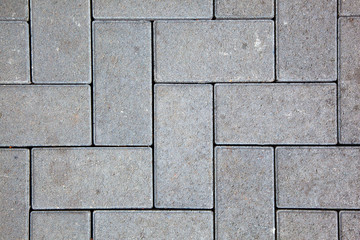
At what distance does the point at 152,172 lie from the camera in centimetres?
118

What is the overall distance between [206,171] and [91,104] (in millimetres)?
563

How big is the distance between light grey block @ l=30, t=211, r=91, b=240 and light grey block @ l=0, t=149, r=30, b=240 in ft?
0.17

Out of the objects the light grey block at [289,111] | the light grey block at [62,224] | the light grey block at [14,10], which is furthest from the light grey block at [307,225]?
the light grey block at [14,10]

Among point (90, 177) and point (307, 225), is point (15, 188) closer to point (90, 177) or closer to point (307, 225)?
point (90, 177)

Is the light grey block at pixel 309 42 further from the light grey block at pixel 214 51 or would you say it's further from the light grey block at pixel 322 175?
the light grey block at pixel 322 175

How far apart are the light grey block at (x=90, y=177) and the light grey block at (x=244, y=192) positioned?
0.31 meters

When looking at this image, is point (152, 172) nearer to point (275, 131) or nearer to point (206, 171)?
point (206, 171)

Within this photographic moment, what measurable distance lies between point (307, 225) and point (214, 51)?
0.83m

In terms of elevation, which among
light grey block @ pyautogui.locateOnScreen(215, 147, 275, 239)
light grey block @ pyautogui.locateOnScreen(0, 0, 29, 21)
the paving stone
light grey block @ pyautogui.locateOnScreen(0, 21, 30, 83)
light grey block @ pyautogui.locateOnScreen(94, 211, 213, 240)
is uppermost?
light grey block @ pyautogui.locateOnScreen(0, 0, 29, 21)

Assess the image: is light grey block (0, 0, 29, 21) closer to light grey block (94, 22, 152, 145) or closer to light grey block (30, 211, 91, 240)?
light grey block (94, 22, 152, 145)

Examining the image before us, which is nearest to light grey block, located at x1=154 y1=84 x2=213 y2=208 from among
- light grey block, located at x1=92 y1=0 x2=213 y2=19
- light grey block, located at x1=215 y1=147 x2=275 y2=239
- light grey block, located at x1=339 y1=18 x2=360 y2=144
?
light grey block, located at x1=215 y1=147 x2=275 y2=239

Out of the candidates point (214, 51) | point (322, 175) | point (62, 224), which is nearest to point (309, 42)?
point (214, 51)

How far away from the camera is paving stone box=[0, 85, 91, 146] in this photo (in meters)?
1.17

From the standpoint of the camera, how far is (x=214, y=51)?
1.17 m
